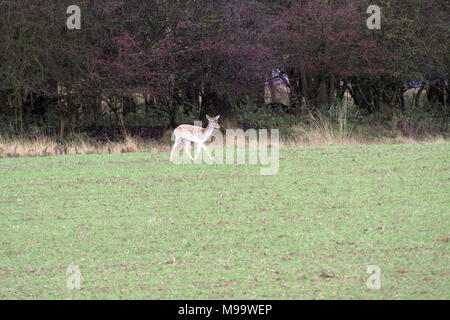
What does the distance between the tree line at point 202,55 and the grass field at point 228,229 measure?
257 inches

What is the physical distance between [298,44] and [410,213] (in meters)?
14.8

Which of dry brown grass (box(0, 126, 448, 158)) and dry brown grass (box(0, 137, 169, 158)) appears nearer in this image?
dry brown grass (box(0, 137, 169, 158))

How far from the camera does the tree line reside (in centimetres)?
2048

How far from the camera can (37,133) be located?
75.3 ft

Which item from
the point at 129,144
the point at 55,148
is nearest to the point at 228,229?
the point at 129,144

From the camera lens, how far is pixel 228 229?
904 cm

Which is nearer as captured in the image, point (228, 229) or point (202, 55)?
point (228, 229)

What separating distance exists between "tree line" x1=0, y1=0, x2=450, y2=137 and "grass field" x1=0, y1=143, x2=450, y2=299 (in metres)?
6.53

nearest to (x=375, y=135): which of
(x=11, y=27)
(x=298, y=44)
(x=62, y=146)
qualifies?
(x=298, y=44)

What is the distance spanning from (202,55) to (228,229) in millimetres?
14428

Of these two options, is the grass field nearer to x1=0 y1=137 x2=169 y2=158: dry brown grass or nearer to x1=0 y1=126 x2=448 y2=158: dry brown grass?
x1=0 y1=137 x2=169 y2=158: dry brown grass

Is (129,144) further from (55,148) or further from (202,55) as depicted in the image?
(202,55)

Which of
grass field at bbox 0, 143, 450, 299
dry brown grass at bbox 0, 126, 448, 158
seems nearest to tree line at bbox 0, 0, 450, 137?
dry brown grass at bbox 0, 126, 448, 158

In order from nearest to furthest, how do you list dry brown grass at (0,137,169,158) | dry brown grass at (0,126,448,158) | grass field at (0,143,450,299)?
grass field at (0,143,450,299) → dry brown grass at (0,137,169,158) → dry brown grass at (0,126,448,158)
